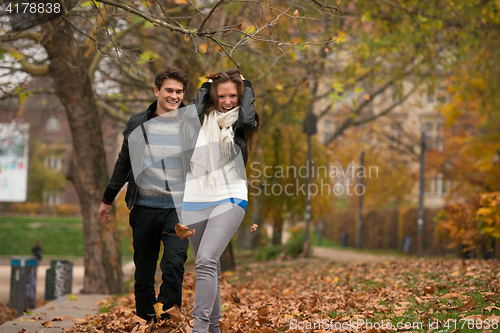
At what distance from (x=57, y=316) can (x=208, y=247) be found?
3.08 meters

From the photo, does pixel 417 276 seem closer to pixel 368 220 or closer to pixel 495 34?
pixel 495 34

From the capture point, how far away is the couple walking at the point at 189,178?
3.35m

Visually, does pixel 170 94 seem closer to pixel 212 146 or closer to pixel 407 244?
pixel 212 146

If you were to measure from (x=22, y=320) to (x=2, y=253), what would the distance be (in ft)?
77.7

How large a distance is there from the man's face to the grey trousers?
3.23ft

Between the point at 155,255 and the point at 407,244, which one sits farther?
the point at 407,244

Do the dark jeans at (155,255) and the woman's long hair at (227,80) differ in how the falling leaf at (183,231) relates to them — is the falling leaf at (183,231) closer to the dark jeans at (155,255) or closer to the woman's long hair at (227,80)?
the dark jeans at (155,255)

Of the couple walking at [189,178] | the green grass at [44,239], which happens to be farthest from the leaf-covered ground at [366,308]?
the green grass at [44,239]

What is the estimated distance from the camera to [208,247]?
330cm

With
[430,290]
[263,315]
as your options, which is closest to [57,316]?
[263,315]

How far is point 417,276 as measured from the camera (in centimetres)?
675

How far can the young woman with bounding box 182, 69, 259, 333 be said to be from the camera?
→ 3.30 metres

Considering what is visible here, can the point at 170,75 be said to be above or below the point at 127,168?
above

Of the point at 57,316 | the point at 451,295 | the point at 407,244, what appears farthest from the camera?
the point at 407,244
